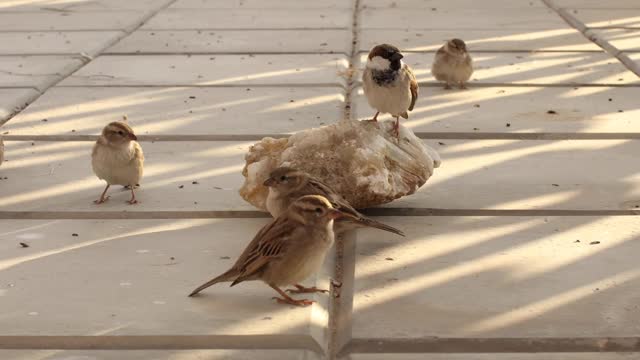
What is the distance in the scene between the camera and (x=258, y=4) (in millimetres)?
12680

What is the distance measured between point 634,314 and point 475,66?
17.1 ft

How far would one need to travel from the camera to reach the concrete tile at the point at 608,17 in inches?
430

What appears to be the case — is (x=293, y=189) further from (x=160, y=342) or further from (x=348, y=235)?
(x=160, y=342)

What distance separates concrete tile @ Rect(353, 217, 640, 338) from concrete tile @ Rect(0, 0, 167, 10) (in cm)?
808

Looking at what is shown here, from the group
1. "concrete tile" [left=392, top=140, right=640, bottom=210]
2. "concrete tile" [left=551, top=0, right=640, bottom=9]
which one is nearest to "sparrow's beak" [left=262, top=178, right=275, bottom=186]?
"concrete tile" [left=392, top=140, right=640, bottom=210]

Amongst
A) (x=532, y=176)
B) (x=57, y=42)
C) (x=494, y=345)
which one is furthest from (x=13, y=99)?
(x=494, y=345)

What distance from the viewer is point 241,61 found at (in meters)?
9.24

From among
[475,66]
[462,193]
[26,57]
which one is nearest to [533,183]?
[462,193]

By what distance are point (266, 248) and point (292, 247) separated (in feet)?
0.35

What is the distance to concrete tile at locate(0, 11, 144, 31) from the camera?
11133mm

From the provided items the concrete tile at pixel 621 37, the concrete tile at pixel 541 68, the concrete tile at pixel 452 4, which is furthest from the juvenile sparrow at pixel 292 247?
the concrete tile at pixel 452 4

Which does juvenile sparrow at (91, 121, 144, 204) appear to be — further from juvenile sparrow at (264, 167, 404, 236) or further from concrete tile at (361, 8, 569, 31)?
concrete tile at (361, 8, 569, 31)

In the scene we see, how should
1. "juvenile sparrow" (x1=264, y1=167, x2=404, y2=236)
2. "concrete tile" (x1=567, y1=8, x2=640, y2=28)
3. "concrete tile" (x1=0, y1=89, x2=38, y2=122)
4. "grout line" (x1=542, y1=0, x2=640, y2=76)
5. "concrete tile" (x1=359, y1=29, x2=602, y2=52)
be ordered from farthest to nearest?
"concrete tile" (x1=567, y1=8, x2=640, y2=28) → "concrete tile" (x1=359, y1=29, x2=602, y2=52) → "grout line" (x1=542, y1=0, x2=640, y2=76) → "concrete tile" (x1=0, y1=89, x2=38, y2=122) → "juvenile sparrow" (x1=264, y1=167, x2=404, y2=236)

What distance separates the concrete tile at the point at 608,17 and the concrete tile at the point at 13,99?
215 inches
